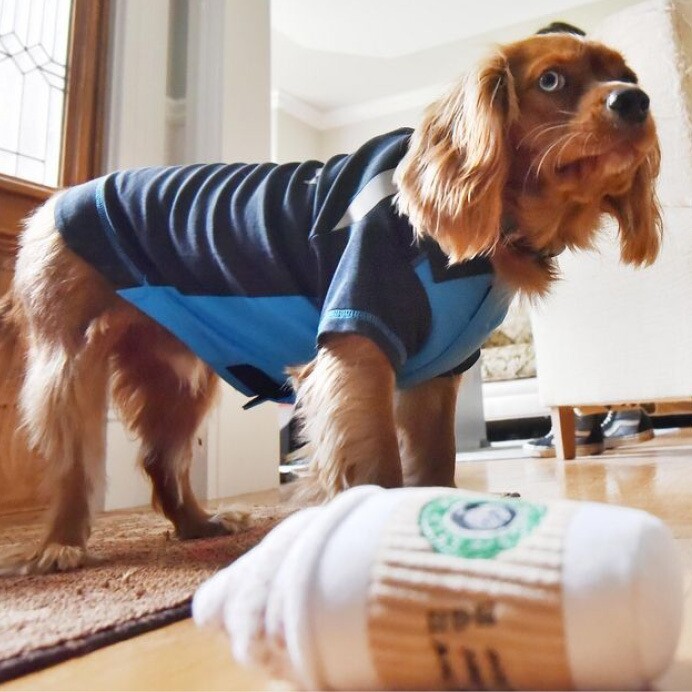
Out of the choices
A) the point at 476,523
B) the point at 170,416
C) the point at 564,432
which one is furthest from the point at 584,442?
the point at 476,523

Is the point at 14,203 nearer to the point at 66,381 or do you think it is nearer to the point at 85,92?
the point at 85,92

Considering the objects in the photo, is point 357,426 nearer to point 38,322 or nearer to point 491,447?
point 38,322

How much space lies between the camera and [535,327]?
2.90m

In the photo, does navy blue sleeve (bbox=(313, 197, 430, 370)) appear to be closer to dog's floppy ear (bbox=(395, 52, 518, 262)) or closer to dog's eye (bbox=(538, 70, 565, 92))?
dog's floppy ear (bbox=(395, 52, 518, 262))

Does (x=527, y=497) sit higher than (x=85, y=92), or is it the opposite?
(x=85, y=92)

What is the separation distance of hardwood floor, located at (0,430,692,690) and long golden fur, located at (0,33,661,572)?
376mm

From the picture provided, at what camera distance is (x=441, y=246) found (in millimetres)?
1028

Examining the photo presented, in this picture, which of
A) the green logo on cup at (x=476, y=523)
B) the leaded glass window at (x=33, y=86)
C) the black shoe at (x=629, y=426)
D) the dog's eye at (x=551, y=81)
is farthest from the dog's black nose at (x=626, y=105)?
the black shoe at (x=629, y=426)

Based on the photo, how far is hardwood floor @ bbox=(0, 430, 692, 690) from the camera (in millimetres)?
575

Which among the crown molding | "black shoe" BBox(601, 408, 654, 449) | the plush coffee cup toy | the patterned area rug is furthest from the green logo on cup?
the crown molding

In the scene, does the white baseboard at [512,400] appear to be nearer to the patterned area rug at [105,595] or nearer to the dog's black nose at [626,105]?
the patterned area rug at [105,595]

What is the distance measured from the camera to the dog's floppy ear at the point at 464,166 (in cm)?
103

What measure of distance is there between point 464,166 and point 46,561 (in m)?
0.80

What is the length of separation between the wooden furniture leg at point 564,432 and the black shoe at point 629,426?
84 centimetres
